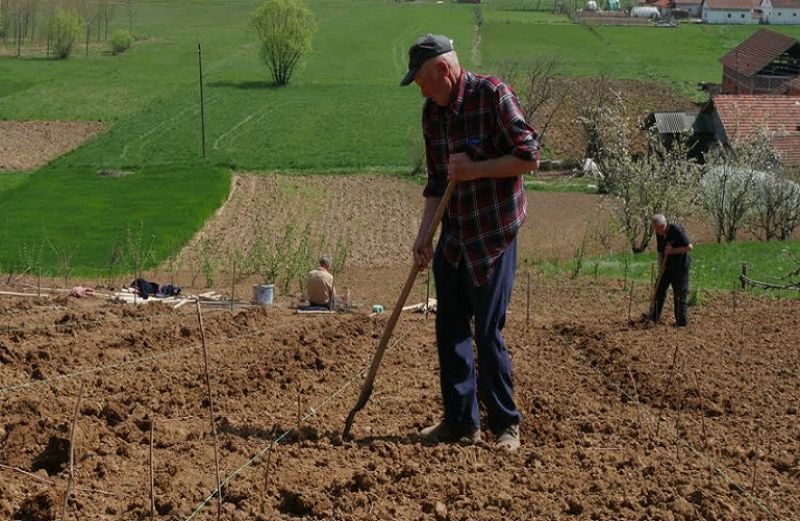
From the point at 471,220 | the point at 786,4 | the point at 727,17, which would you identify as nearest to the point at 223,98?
the point at 471,220

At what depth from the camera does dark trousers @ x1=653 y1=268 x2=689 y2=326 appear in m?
14.4

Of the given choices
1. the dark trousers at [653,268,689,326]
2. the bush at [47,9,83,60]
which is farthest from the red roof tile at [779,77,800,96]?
the bush at [47,9,83,60]

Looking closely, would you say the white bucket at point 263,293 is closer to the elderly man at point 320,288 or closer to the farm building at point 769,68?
the elderly man at point 320,288

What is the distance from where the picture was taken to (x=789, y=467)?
242 inches

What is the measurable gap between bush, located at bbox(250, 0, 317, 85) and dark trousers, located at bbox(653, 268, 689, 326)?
5990 centimetres

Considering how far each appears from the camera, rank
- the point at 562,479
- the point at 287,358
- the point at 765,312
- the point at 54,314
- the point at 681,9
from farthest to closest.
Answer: the point at 681,9, the point at 765,312, the point at 54,314, the point at 287,358, the point at 562,479

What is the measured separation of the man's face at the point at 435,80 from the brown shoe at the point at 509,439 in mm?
1912

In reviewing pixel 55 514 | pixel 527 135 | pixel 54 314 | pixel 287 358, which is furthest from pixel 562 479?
pixel 54 314

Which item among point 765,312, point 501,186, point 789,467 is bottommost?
point 765,312

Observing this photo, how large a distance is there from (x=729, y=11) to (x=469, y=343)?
113110mm

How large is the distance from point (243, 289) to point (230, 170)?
24.0 m

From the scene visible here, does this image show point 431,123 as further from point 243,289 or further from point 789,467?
point 243,289

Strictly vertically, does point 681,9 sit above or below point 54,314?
above

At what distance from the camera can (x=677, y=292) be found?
14.4 metres
